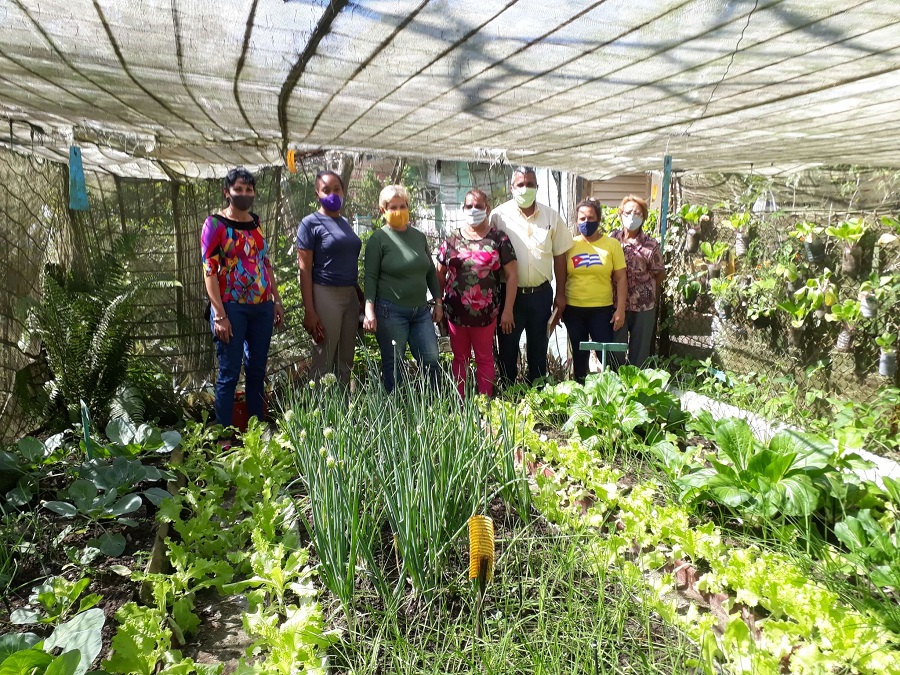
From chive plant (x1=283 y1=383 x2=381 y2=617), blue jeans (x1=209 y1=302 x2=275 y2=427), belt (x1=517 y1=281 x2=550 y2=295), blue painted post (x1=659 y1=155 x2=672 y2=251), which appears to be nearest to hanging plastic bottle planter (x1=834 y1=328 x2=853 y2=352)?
blue painted post (x1=659 y1=155 x2=672 y2=251)

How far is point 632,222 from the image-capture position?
12.3 feet

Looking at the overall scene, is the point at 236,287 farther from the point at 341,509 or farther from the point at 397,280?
the point at 341,509

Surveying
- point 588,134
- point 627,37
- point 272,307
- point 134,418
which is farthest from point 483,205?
point 134,418

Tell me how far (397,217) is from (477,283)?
574 millimetres

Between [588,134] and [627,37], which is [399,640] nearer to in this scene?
[627,37]

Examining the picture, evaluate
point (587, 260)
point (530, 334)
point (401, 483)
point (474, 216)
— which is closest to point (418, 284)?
point (474, 216)

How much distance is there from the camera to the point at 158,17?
5.30 feet

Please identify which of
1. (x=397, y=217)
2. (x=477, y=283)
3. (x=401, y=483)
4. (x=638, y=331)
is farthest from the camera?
(x=638, y=331)

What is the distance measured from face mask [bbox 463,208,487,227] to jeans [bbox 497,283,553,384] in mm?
441

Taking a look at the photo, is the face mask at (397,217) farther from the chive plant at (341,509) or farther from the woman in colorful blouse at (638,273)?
the chive plant at (341,509)

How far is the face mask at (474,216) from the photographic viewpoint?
3.28m

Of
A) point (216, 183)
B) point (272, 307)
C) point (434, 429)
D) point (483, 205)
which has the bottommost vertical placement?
point (434, 429)

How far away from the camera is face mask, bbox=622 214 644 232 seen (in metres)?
3.75

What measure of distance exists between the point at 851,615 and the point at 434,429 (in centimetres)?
118
